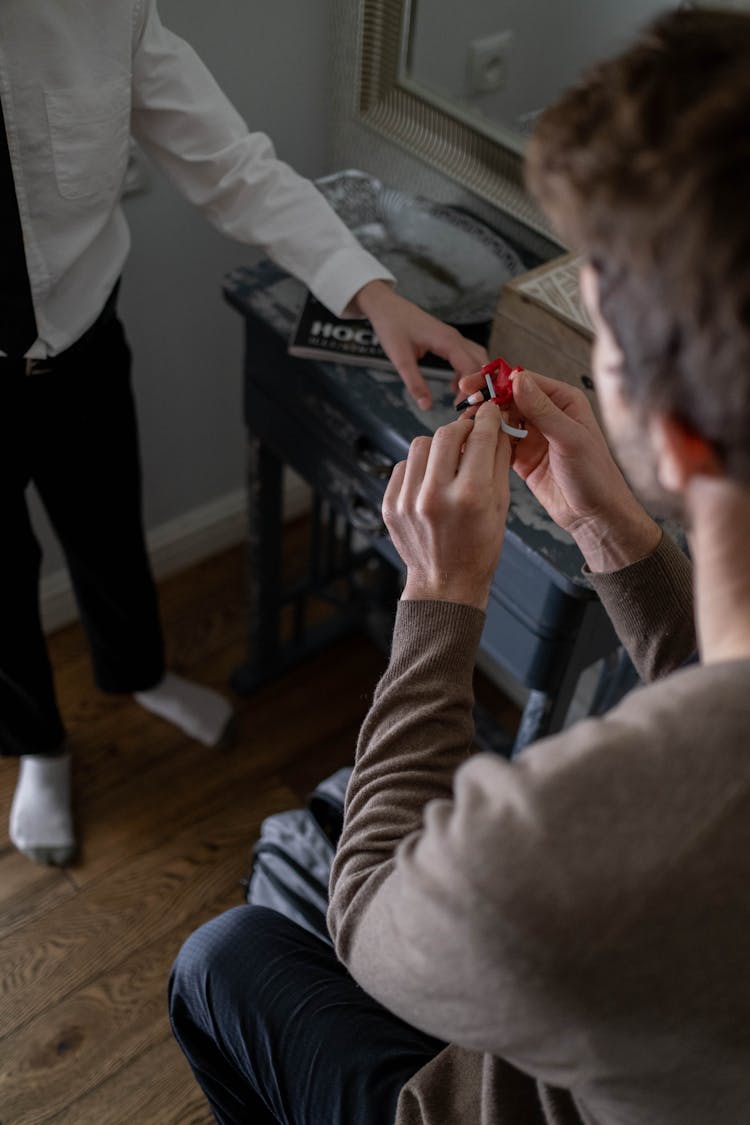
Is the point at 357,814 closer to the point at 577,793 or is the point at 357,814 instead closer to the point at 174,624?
the point at 577,793

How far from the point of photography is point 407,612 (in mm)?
805

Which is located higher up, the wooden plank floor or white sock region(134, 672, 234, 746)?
white sock region(134, 672, 234, 746)

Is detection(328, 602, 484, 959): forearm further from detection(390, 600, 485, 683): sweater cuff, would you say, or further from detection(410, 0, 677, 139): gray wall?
detection(410, 0, 677, 139): gray wall

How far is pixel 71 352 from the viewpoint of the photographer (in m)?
1.16

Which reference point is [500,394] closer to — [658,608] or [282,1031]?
[658,608]

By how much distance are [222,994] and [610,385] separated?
2.16ft

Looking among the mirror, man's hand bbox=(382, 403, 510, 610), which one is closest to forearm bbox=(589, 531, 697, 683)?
man's hand bbox=(382, 403, 510, 610)

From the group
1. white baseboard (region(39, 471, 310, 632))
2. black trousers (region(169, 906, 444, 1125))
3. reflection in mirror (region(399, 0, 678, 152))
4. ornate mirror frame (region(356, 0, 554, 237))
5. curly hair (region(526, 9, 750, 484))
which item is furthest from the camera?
white baseboard (region(39, 471, 310, 632))

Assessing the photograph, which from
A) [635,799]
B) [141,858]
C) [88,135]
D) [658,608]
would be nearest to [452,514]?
[658,608]

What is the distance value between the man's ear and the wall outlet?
93 centimetres

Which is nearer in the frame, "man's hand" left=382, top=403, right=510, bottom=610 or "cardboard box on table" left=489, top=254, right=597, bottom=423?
"man's hand" left=382, top=403, right=510, bottom=610

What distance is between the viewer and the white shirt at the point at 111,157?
972mm

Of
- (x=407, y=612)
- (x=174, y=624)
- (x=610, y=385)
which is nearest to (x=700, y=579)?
(x=610, y=385)

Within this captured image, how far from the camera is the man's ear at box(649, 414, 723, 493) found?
537 millimetres
